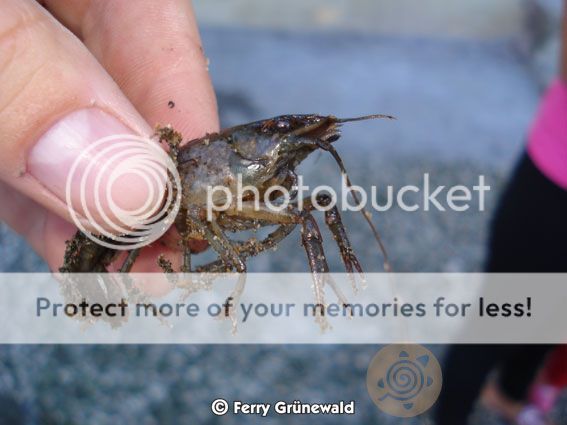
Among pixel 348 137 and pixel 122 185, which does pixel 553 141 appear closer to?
pixel 122 185

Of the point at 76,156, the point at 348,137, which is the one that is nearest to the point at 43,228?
the point at 76,156

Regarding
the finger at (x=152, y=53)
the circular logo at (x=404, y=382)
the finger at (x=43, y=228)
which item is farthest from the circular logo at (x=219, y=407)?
the finger at (x=152, y=53)

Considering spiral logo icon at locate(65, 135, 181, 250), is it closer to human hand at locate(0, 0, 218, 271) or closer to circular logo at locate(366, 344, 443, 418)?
human hand at locate(0, 0, 218, 271)

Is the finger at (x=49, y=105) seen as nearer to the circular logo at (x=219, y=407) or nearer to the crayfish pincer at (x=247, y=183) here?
the crayfish pincer at (x=247, y=183)

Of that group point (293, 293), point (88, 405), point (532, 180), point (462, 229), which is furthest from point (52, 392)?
point (462, 229)

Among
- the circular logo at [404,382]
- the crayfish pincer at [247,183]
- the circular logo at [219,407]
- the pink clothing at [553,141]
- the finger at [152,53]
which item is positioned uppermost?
the finger at [152,53]

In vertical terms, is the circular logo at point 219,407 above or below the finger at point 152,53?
below
